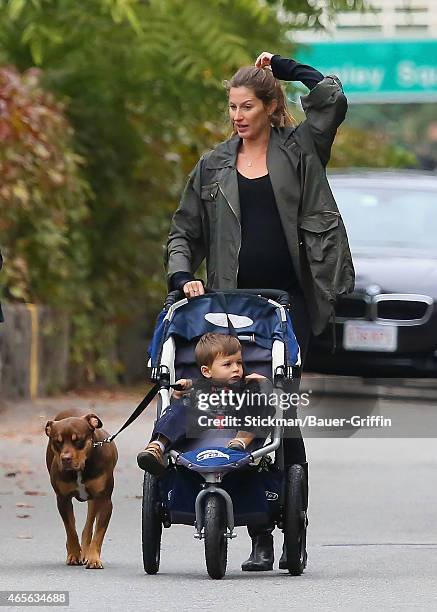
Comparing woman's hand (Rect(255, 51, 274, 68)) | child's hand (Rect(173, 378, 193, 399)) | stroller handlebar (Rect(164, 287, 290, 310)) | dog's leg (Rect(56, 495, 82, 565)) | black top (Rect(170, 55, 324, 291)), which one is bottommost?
dog's leg (Rect(56, 495, 82, 565))

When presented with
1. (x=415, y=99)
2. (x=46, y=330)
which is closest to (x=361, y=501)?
(x=46, y=330)

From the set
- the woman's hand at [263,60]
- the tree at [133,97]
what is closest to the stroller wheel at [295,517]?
the woman's hand at [263,60]

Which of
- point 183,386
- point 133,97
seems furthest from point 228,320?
point 133,97

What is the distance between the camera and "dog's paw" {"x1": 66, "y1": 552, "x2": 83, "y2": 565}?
7492 millimetres

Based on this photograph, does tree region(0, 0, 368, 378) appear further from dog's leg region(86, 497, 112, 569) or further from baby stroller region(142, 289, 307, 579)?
dog's leg region(86, 497, 112, 569)

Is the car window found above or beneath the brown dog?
above

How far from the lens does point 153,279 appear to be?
1614cm

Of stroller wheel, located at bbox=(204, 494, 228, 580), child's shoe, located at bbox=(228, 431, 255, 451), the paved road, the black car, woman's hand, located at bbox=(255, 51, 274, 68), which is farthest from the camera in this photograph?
the black car

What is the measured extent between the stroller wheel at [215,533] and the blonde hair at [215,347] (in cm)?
50

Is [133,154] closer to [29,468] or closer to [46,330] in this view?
[46,330]

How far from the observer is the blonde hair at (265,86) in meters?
7.43

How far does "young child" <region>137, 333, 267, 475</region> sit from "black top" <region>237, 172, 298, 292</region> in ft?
1.20

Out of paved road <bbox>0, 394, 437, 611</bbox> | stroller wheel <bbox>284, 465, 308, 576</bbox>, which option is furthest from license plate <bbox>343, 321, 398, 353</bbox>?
stroller wheel <bbox>284, 465, 308, 576</bbox>

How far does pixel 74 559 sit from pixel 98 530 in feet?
0.75
